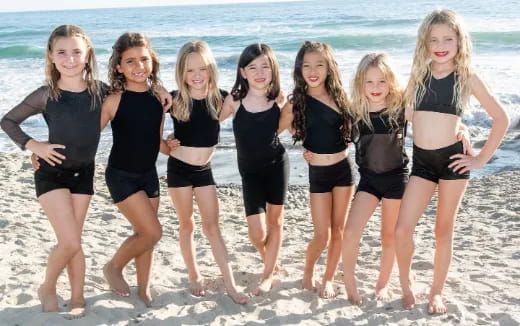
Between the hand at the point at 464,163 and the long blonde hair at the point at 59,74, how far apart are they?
2501mm

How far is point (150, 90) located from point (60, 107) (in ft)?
2.30

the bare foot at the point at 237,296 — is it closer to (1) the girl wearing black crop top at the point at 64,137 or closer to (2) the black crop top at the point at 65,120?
(1) the girl wearing black crop top at the point at 64,137

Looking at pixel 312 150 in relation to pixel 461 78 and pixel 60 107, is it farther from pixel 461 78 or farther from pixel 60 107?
pixel 60 107

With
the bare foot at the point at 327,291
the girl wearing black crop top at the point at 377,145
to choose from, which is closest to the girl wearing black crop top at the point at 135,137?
the bare foot at the point at 327,291

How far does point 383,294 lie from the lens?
172 inches

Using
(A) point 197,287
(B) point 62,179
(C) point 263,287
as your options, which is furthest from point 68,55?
(C) point 263,287

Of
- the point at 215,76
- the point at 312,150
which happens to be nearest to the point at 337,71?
the point at 312,150

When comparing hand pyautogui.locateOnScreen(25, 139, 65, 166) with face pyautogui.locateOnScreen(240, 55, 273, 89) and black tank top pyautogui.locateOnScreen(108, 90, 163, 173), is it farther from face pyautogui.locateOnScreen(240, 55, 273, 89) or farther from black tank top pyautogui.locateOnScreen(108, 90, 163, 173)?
face pyautogui.locateOnScreen(240, 55, 273, 89)

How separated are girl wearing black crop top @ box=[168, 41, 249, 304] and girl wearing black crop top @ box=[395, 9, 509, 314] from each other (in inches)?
56.4

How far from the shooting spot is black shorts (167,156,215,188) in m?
4.46

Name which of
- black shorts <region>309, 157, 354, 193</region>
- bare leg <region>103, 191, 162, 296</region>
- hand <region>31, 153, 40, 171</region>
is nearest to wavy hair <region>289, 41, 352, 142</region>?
black shorts <region>309, 157, 354, 193</region>

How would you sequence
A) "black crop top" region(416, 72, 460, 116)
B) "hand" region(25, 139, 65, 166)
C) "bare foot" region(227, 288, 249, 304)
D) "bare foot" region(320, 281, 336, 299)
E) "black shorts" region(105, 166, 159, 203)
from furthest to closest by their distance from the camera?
"bare foot" region(320, 281, 336, 299)
"bare foot" region(227, 288, 249, 304)
"black shorts" region(105, 166, 159, 203)
"black crop top" region(416, 72, 460, 116)
"hand" region(25, 139, 65, 166)

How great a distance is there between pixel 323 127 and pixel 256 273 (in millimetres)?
1480

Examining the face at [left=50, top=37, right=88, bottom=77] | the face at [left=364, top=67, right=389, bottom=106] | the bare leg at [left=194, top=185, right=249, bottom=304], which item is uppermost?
the face at [left=50, top=37, right=88, bottom=77]
